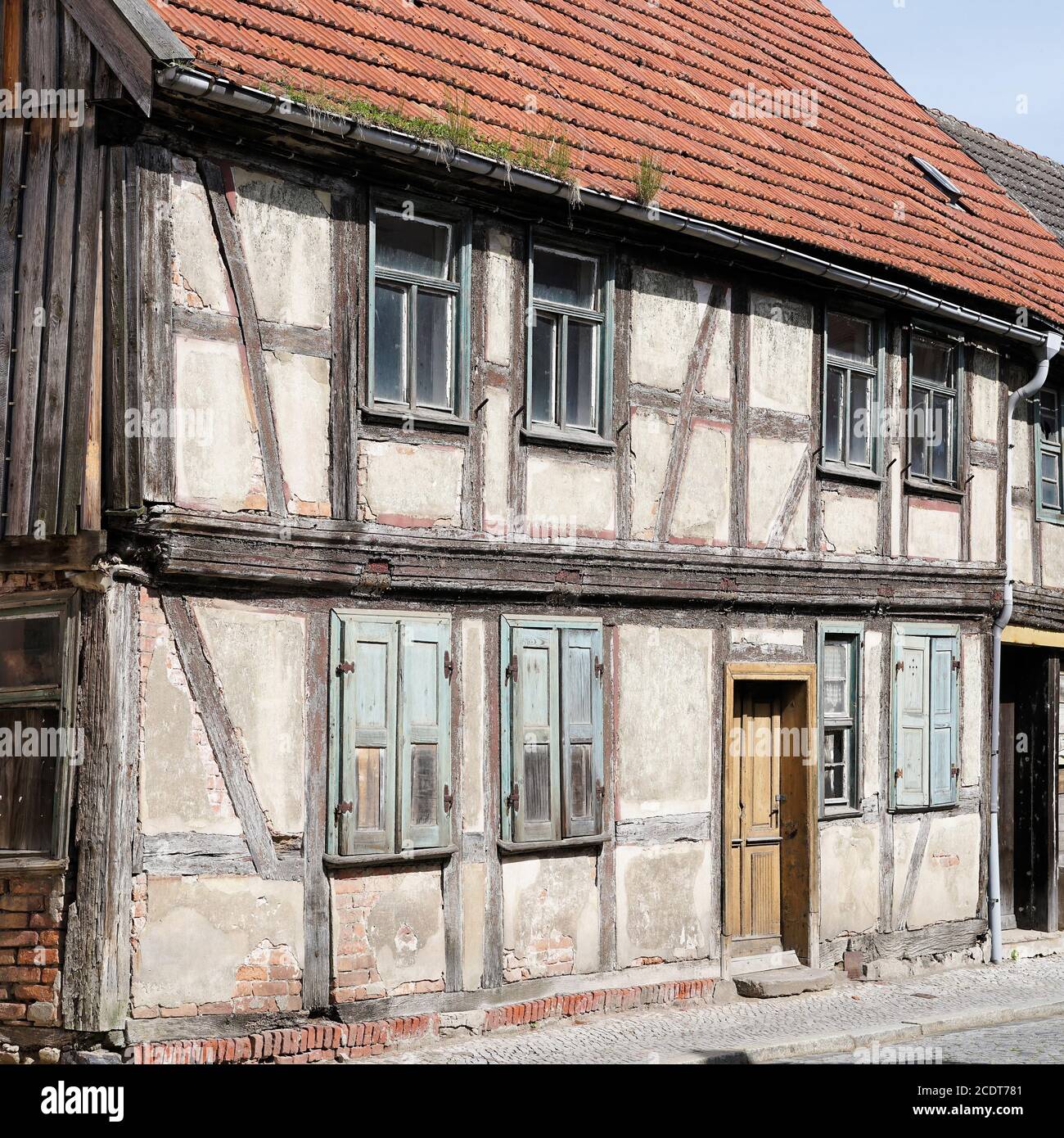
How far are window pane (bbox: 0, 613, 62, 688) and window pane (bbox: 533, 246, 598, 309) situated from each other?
388cm

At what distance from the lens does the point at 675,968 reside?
38.2 ft

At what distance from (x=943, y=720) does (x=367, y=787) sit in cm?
642

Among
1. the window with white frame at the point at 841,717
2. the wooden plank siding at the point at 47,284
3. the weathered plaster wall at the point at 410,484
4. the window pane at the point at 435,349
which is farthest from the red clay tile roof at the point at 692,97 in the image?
the window with white frame at the point at 841,717

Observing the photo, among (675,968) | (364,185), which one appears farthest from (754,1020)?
(364,185)

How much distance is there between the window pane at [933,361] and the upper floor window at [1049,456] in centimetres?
166

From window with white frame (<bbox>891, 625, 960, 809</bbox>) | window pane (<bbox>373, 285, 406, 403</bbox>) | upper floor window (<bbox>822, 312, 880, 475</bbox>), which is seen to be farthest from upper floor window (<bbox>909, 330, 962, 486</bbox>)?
window pane (<bbox>373, 285, 406, 403</bbox>)

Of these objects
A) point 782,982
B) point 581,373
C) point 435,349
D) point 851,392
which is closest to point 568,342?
point 581,373

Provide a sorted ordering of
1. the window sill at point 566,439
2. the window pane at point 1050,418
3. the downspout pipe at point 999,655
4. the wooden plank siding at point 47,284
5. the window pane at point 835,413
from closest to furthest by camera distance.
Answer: the wooden plank siding at point 47,284
the window sill at point 566,439
the window pane at point 835,413
the downspout pipe at point 999,655
the window pane at point 1050,418

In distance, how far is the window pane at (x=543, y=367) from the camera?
10.9m

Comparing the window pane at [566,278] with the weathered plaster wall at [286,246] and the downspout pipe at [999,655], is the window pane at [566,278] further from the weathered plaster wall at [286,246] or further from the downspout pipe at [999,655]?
the downspout pipe at [999,655]

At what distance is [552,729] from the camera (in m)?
10.8

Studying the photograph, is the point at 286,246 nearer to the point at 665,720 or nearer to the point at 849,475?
the point at 665,720

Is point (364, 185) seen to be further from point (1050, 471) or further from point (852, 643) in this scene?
point (1050, 471)

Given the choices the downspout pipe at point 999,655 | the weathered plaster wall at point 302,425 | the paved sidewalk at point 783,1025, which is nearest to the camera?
the weathered plaster wall at point 302,425
